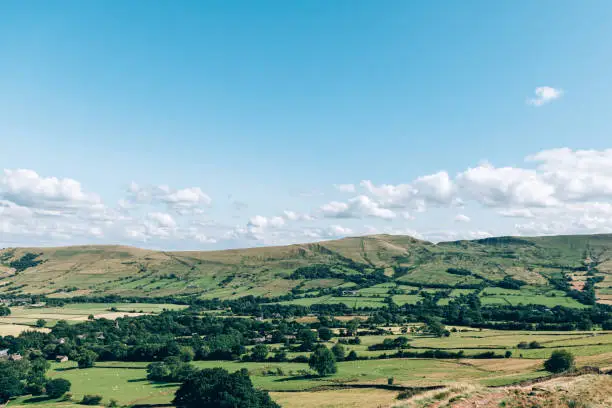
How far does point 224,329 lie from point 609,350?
419 feet

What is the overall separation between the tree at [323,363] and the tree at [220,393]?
890 inches

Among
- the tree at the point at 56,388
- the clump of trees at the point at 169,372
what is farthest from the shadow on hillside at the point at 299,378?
the tree at the point at 56,388

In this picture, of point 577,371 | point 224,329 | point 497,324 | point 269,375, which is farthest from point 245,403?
point 497,324

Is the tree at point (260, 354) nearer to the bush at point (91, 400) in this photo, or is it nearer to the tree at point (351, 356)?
the tree at point (351, 356)

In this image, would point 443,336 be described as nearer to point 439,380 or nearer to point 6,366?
point 439,380

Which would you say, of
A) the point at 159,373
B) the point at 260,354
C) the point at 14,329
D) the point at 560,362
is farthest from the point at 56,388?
the point at 560,362

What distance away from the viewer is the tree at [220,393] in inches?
3130

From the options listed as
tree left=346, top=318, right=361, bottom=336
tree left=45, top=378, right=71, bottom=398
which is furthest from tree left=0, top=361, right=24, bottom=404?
tree left=346, top=318, right=361, bottom=336

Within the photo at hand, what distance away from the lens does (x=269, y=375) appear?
105812mm

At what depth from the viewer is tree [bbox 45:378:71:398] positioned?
318ft

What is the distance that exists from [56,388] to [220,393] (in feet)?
143

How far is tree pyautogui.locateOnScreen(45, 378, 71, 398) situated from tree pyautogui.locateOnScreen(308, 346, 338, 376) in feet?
188

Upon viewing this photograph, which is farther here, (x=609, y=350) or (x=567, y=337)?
(x=567, y=337)

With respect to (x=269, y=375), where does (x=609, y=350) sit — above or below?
above
